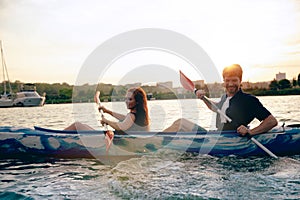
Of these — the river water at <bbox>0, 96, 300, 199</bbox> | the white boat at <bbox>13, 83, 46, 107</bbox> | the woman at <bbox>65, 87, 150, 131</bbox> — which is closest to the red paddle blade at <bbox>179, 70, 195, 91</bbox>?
the woman at <bbox>65, 87, 150, 131</bbox>

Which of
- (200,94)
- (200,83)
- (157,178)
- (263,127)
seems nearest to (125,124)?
(200,94)

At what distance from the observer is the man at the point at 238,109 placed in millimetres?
4762

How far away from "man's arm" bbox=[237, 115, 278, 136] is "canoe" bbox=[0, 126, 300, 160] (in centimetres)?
15

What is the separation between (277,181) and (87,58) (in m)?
4.24

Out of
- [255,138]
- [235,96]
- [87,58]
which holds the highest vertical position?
[87,58]

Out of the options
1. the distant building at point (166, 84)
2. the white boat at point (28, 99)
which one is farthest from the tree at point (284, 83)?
the distant building at point (166, 84)

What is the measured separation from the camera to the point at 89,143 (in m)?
5.34

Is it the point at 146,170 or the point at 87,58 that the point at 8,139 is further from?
the point at 146,170

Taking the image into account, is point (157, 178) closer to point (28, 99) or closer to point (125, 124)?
point (125, 124)

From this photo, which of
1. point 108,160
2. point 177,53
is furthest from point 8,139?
point 177,53

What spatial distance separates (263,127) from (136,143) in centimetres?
203

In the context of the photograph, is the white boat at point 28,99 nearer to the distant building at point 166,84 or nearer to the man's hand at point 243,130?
the distant building at point 166,84

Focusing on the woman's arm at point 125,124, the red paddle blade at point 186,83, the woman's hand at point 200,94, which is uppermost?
the red paddle blade at point 186,83

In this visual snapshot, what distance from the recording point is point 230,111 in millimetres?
5047
